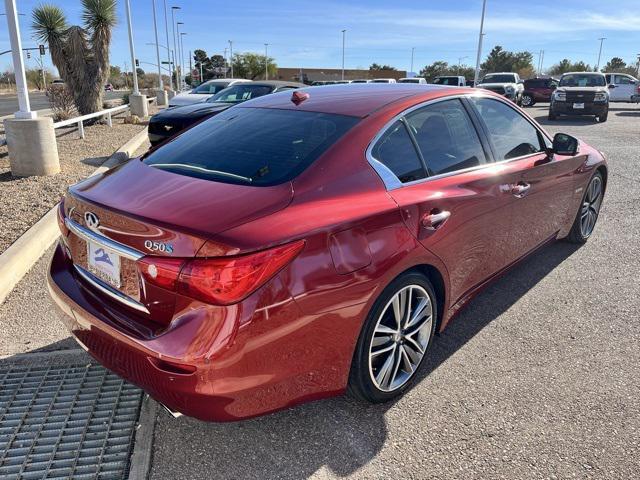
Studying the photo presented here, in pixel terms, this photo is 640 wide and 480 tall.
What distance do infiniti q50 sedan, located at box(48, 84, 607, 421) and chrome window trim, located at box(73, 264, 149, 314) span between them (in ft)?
0.03

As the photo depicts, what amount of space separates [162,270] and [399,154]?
1.45 meters

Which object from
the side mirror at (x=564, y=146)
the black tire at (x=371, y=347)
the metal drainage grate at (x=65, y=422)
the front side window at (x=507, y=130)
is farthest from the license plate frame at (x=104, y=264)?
the side mirror at (x=564, y=146)

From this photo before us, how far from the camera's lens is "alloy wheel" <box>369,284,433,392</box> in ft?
8.70

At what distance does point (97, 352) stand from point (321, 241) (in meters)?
1.20

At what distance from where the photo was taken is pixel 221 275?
1.95 m

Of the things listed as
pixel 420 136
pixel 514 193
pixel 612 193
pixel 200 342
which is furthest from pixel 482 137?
pixel 612 193

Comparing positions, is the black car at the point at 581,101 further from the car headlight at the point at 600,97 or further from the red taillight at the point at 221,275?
the red taillight at the point at 221,275

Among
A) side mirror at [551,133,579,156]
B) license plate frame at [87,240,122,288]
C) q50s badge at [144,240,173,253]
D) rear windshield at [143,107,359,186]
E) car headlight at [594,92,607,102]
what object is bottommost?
car headlight at [594,92,607,102]

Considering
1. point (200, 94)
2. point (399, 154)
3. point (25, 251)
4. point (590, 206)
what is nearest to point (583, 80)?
point (200, 94)

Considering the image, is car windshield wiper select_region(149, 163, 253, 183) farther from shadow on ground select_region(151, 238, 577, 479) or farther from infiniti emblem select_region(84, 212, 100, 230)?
shadow on ground select_region(151, 238, 577, 479)

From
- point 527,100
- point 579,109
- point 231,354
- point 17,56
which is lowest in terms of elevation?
point 527,100

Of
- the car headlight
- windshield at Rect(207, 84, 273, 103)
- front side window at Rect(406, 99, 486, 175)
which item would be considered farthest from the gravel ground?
the car headlight

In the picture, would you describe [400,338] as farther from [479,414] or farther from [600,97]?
[600,97]

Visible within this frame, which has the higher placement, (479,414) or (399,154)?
(399,154)
